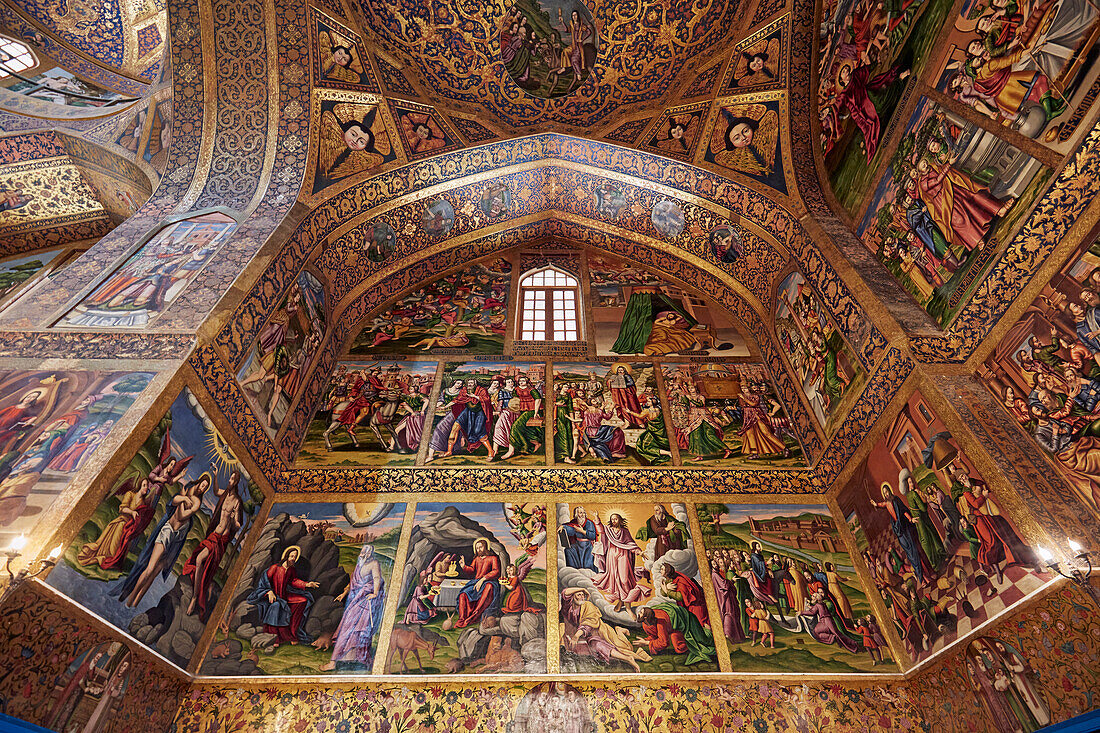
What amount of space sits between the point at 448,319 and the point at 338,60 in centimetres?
418

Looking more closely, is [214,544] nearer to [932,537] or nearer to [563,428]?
[563,428]

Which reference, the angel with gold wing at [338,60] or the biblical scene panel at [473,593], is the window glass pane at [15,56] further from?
the biblical scene panel at [473,593]

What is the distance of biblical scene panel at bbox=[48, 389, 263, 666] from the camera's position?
15.6 feet

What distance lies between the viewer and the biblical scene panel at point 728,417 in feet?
24.8

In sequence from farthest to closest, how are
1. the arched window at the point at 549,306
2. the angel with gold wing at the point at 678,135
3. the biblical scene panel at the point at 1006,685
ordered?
1. the arched window at the point at 549,306
2. the angel with gold wing at the point at 678,135
3. the biblical scene panel at the point at 1006,685

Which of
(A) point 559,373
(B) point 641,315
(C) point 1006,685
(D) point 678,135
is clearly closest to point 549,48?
(D) point 678,135

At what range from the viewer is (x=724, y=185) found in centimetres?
939

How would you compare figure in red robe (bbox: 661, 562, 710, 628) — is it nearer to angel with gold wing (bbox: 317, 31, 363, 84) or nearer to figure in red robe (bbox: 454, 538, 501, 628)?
figure in red robe (bbox: 454, 538, 501, 628)

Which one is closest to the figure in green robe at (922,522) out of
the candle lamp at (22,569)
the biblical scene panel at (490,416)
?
the biblical scene panel at (490,416)

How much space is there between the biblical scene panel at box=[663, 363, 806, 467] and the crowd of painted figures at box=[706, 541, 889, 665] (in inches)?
55.6

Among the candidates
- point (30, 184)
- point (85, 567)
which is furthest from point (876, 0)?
point (30, 184)

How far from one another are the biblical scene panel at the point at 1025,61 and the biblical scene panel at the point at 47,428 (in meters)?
8.49

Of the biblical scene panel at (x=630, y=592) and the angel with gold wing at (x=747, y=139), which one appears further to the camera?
the angel with gold wing at (x=747, y=139)

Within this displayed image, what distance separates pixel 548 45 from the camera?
959 cm
